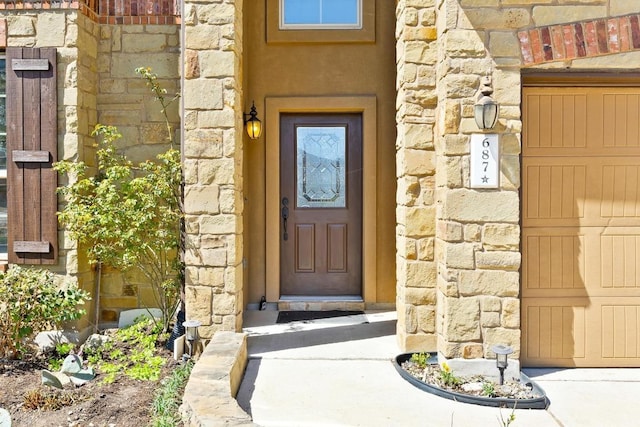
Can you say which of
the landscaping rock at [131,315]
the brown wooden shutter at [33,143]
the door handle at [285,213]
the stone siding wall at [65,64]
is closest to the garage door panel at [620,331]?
the door handle at [285,213]

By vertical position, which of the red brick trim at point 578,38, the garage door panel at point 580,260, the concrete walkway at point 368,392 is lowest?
the concrete walkway at point 368,392

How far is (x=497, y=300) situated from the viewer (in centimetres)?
314

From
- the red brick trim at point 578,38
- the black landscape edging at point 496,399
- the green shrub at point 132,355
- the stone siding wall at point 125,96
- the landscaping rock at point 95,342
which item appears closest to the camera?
the black landscape edging at point 496,399

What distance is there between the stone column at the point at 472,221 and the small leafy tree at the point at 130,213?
2103 millimetres

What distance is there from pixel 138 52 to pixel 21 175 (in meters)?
1.44

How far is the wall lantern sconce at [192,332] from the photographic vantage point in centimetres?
337

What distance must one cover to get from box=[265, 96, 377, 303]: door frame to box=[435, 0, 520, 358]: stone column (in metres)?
1.63

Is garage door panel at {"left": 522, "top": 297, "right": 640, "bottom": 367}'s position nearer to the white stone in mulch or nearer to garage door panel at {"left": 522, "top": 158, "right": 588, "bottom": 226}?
garage door panel at {"left": 522, "top": 158, "right": 588, "bottom": 226}

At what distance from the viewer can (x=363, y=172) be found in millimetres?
4828

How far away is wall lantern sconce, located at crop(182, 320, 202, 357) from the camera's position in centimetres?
337

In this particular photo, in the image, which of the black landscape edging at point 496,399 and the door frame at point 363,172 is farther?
the door frame at point 363,172

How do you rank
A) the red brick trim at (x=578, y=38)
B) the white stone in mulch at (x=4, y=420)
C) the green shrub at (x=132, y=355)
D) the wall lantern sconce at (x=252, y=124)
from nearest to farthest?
1. the white stone in mulch at (x=4, y=420)
2. the red brick trim at (x=578, y=38)
3. the green shrub at (x=132, y=355)
4. the wall lantern sconce at (x=252, y=124)

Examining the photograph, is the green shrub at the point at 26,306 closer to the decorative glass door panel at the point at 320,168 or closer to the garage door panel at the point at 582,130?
the decorative glass door panel at the point at 320,168

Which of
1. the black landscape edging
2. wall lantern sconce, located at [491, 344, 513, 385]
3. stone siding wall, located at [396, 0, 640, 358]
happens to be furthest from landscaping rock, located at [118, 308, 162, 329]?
wall lantern sconce, located at [491, 344, 513, 385]
